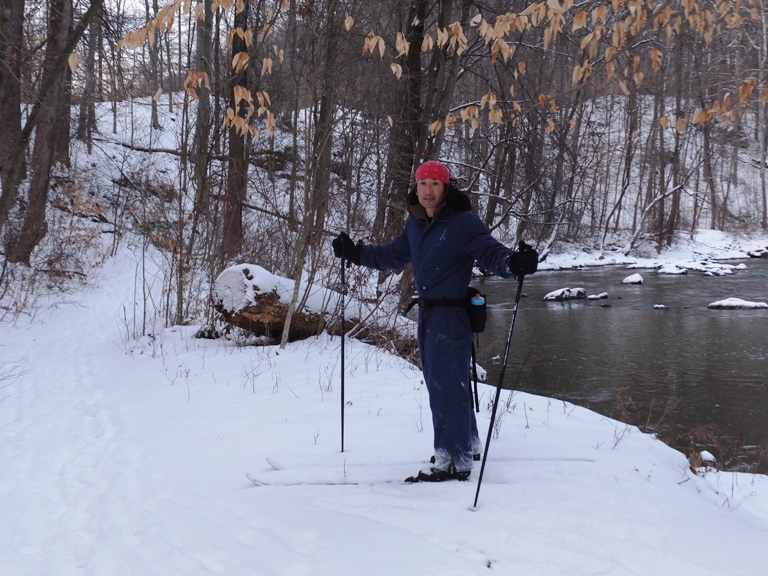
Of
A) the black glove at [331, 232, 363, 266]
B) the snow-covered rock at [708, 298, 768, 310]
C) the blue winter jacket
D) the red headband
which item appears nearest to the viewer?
the blue winter jacket

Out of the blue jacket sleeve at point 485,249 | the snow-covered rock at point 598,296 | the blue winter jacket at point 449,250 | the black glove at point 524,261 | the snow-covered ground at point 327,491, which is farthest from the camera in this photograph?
the snow-covered rock at point 598,296

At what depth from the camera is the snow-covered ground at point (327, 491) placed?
2.95 m

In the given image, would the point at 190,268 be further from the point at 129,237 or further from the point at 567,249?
the point at 567,249

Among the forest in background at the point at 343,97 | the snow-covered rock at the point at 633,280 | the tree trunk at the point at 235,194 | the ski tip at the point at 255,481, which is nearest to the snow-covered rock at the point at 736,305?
the snow-covered rock at the point at 633,280

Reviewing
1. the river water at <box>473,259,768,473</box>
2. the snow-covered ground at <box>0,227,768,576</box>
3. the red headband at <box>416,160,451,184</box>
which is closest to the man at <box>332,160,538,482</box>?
the red headband at <box>416,160,451,184</box>

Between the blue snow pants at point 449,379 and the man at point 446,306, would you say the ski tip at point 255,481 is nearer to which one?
the man at point 446,306

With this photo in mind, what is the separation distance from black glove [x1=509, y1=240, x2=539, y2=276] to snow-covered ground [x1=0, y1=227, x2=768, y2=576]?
1.30 metres

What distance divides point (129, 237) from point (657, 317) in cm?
1593

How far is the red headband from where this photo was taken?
12.3 ft

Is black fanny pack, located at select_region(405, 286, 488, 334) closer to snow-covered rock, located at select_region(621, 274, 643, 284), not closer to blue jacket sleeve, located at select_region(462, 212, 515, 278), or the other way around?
blue jacket sleeve, located at select_region(462, 212, 515, 278)

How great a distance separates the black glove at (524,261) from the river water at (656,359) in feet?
14.9

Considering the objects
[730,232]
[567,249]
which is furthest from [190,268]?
[730,232]

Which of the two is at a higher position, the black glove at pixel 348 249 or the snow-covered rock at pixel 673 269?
the black glove at pixel 348 249

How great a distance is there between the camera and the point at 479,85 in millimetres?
12828
